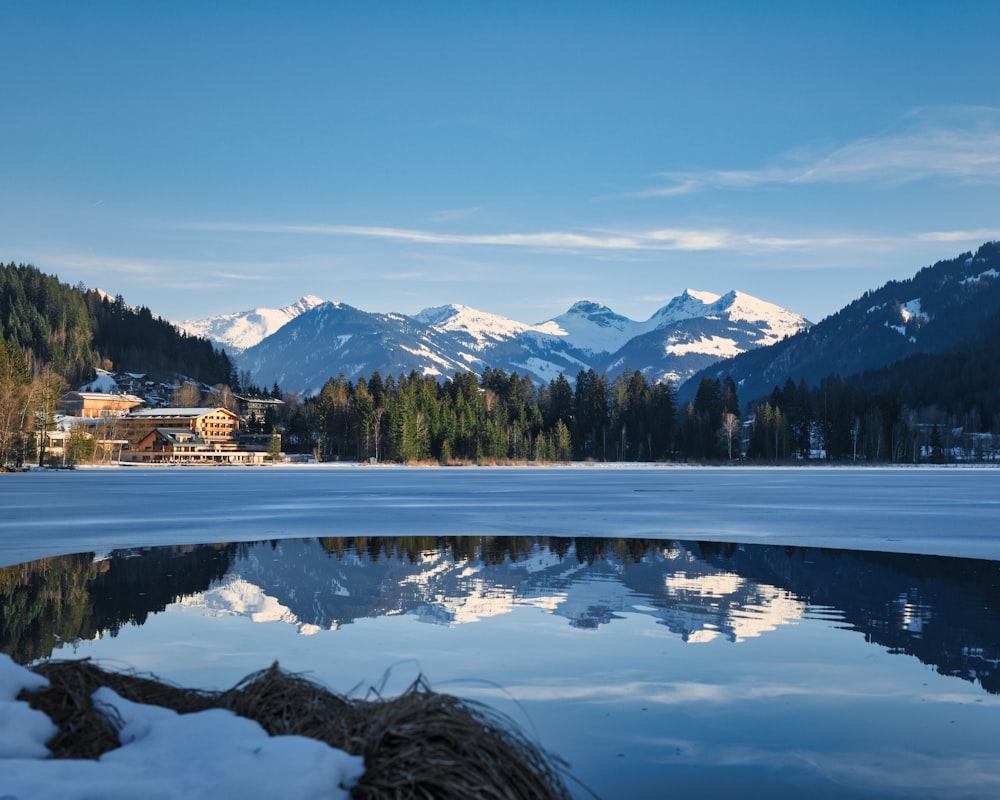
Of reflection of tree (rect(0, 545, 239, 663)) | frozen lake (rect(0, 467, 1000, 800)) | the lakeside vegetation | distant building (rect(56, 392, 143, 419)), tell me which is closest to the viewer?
frozen lake (rect(0, 467, 1000, 800))

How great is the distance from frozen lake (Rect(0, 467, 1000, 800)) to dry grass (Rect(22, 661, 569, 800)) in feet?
7.04

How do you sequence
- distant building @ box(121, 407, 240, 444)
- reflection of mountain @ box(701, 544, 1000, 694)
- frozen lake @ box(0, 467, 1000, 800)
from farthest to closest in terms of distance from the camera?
1. distant building @ box(121, 407, 240, 444)
2. reflection of mountain @ box(701, 544, 1000, 694)
3. frozen lake @ box(0, 467, 1000, 800)

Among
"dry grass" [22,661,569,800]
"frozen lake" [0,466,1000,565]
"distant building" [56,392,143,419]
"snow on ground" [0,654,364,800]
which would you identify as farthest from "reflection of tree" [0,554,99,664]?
"distant building" [56,392,143,419]

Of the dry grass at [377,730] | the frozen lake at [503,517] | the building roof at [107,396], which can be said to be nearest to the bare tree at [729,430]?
the frozen lake at [503,517]

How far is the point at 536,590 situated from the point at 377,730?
36.8 feet

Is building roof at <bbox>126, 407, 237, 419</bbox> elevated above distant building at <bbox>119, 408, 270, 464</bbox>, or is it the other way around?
building roof at <bbox>126, 407, 237, 419</bbox>

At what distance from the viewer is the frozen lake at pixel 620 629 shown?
7332 millimetres

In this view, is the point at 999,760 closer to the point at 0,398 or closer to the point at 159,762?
the point at 159,762

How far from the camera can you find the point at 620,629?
480 inches

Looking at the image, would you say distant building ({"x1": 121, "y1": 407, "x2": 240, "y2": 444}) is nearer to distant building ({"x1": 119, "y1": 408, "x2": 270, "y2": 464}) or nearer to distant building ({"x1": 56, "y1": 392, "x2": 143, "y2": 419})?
distant building ({"x1": 119, "y1": 408, "x2": 270, "y2": 464})

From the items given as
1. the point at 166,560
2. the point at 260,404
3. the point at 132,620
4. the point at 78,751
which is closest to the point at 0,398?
the point at 166,560

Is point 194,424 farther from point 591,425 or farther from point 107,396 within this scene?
point 591,425

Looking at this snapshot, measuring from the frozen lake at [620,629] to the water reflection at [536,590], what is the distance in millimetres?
72

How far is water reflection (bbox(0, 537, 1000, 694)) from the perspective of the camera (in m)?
12.0
